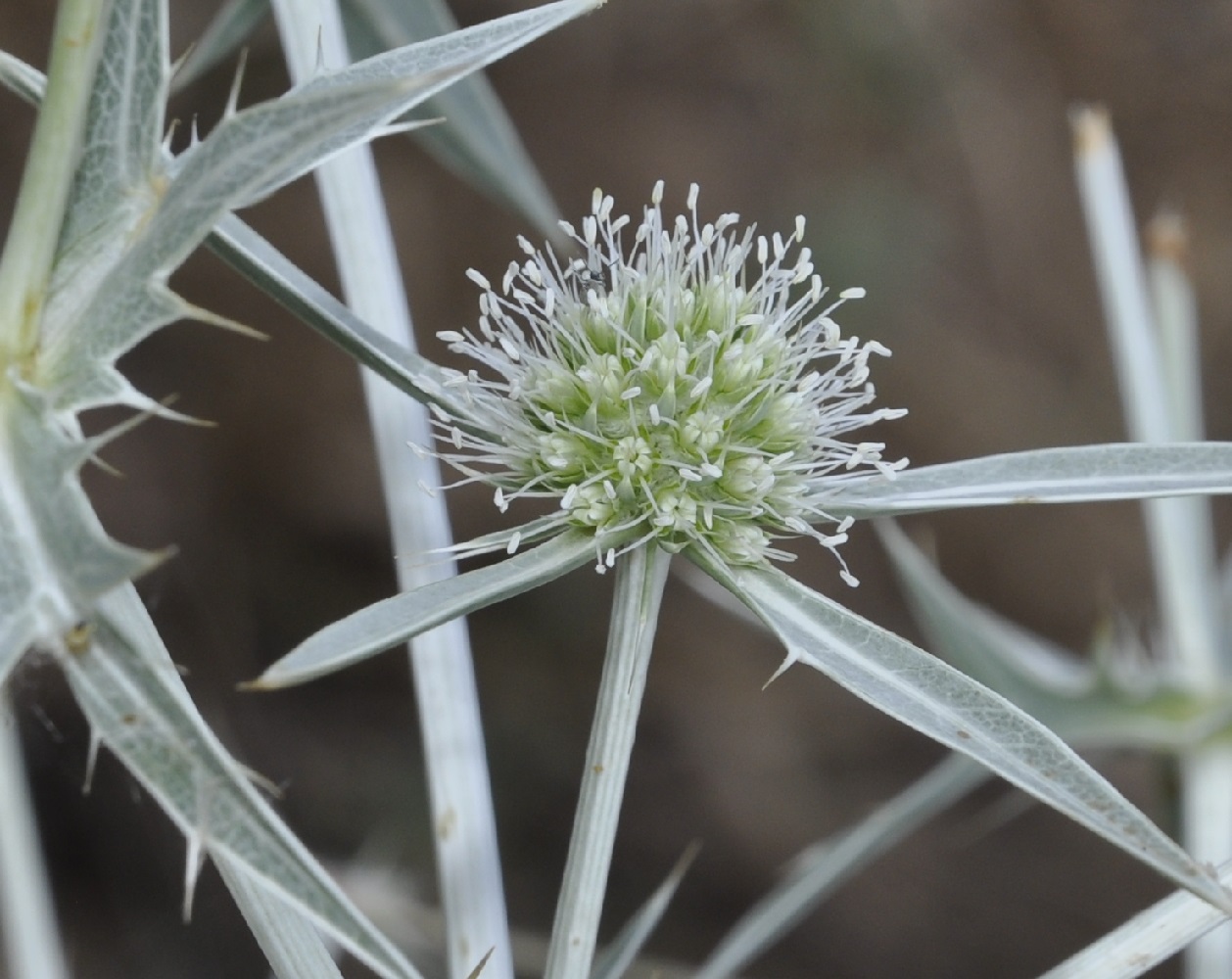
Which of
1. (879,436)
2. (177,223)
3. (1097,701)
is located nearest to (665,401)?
(177,223)

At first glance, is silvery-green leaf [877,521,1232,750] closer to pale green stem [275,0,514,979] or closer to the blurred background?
pale green stem [275,0,514,979]

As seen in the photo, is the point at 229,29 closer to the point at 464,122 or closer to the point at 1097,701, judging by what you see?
the point at 464,122

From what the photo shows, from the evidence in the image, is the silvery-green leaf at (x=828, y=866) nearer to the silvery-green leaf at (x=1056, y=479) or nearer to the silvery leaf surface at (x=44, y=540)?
the silvery-green leaf at (x=1056, y=479)

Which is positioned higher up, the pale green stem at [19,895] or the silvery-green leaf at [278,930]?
the pale green stem at [19,895]

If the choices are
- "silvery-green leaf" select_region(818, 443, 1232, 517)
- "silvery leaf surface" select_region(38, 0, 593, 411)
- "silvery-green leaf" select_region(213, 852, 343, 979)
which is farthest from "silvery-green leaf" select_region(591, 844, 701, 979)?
"silvery leaf surface" select_region(38, 0, 593, 411)

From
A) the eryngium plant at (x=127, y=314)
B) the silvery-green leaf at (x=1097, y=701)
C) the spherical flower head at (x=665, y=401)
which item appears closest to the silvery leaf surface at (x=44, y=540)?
the eryngium plant at (x=127, y=314)

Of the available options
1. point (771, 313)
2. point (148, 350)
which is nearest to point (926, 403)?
point (148, 350)
